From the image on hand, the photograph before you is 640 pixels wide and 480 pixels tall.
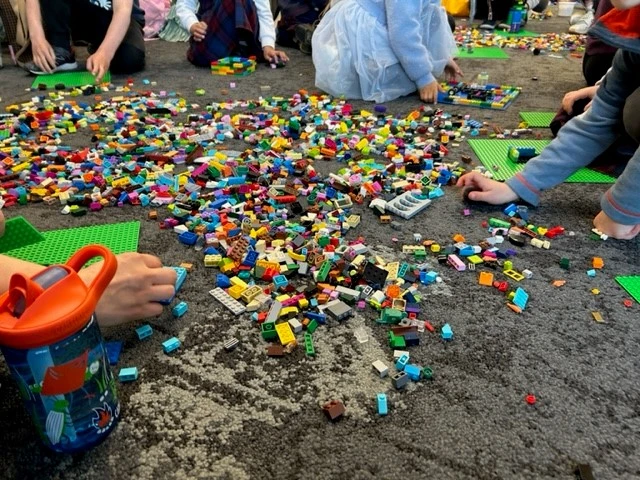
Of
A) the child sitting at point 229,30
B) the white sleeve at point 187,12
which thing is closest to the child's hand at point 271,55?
the child sitting at point 229,30

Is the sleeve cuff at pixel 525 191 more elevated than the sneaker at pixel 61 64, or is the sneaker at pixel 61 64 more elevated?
the sneaker at pixel 61 64

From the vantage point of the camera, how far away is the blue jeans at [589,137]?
1.29m

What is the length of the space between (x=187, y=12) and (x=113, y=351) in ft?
7.58

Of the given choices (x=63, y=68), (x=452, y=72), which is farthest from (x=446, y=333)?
(x=63, y=68)

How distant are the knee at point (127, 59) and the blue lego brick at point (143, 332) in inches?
74.1

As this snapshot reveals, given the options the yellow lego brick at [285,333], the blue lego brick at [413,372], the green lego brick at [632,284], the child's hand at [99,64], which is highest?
the child's hand at [99,64]

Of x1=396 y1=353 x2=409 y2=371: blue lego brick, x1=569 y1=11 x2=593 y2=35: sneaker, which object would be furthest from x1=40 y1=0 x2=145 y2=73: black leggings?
x1=569 y1=11 x2=593 y2=35: sneaker

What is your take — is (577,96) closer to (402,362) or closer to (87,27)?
(402,362)

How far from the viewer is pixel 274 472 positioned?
2.43 feet

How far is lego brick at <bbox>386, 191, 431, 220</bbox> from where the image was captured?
134 cm

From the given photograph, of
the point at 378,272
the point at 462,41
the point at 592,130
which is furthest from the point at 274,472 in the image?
the point at 462,41

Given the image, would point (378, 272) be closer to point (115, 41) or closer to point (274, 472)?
point (274, 472)

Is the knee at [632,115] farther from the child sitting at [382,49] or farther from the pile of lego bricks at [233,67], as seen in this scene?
the pile of lego bricks at [233,67]

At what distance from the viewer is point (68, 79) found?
240cm
